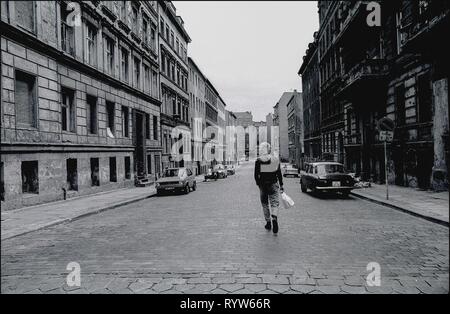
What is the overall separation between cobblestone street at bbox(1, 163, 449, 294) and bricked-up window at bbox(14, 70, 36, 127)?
538 cm

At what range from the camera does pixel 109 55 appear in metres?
23.0

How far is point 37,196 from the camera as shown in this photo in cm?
1435

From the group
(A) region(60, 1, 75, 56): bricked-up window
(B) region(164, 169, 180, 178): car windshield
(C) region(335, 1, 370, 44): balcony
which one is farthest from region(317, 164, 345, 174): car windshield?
(A) region(60, 1, 75, 56): bricked-up window

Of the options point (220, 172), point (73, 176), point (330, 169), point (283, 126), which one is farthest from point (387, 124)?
point (283, 126)

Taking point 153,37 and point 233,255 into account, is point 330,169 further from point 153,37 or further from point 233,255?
point 153,37

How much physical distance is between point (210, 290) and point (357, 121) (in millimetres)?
24671

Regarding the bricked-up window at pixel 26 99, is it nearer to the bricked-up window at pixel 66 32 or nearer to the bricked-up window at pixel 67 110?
the bricked-up window at pixel 67 110

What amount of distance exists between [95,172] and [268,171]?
47.6 ft

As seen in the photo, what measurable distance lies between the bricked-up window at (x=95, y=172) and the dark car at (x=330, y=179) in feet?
37.0

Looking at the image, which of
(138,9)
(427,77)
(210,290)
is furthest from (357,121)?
(210,290)

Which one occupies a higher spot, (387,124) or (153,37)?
(153,37)

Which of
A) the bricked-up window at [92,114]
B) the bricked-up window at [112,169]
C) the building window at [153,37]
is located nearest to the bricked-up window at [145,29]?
the building window at [153,37]

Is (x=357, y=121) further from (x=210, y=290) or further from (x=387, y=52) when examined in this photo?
(x=210, y=290)

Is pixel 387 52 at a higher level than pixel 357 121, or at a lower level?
higher
